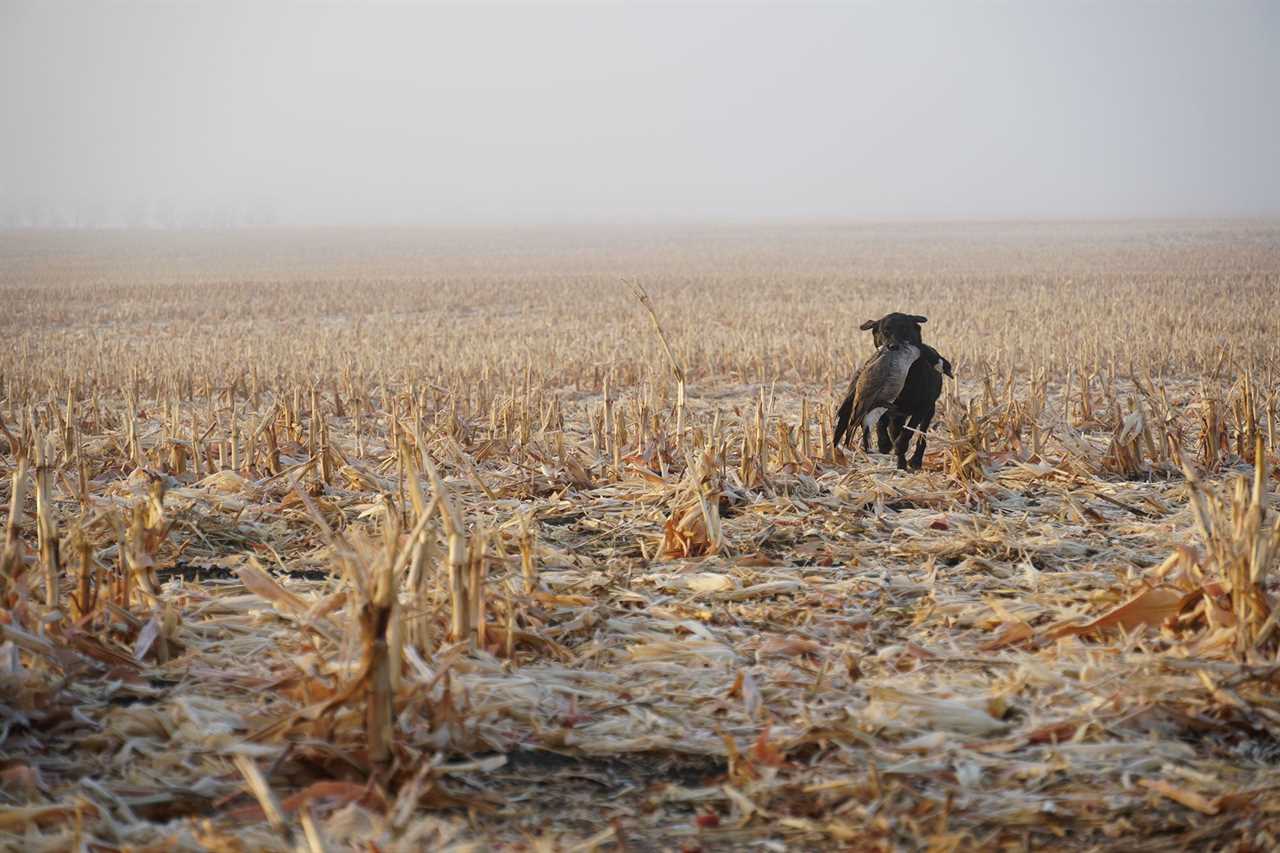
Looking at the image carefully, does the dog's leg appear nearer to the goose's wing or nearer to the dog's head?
the goose's wing

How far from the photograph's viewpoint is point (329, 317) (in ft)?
70.7

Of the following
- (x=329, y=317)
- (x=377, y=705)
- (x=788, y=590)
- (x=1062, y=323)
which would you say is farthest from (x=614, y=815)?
(x=329, y=317)

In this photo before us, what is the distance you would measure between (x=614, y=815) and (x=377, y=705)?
2.18 feet

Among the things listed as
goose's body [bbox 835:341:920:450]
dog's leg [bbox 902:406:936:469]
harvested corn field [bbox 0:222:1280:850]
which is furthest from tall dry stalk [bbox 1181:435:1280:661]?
dog's leg [bbox 902:406:936:469]

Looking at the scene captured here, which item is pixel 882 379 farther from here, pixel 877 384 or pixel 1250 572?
pixel 1250 572

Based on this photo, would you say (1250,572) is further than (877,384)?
No

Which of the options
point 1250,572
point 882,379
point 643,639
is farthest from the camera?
point 882,379

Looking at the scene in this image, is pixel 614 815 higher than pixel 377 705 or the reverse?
the reverse

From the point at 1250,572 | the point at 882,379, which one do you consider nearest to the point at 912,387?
the point at 882,379

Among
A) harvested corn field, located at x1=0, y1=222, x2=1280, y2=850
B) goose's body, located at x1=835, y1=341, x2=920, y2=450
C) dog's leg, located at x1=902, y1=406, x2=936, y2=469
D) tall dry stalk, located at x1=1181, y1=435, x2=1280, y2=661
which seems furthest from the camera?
dog's leg, located at x1=902, y1=406, x2=936, y2=469

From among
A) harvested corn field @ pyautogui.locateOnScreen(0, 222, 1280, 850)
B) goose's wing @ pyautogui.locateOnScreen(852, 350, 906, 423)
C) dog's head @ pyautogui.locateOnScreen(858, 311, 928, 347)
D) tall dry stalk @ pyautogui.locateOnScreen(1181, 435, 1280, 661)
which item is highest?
dog's head @ pyautogui.locateOnScreen(858, 311, 928, 347)

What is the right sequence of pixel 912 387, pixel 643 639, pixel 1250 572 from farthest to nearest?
pixel 912 387 < pixel 643 639 < pixel 1250 572

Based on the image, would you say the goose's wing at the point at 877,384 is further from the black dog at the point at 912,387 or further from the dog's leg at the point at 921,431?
the dog's leg at the point at 921,431

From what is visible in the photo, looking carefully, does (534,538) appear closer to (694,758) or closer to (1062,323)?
(694,758)
